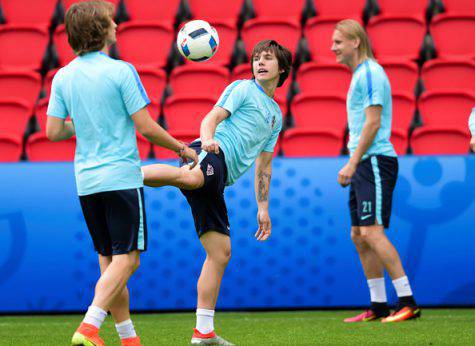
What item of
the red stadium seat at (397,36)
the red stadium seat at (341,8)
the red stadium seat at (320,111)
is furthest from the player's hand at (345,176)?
the red stadium seat at (341,8)

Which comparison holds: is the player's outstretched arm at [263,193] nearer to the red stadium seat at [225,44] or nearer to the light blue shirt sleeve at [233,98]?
the light blue shirt sleeve at [233,98]

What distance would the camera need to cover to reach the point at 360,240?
20.5 feet

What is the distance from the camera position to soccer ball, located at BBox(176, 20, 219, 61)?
17.3 ft

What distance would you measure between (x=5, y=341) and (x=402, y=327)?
2487mm

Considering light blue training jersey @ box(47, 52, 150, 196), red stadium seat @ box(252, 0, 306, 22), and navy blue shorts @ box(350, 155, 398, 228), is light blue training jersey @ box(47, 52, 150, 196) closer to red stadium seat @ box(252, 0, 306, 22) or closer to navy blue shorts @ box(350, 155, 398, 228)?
navy blue shorts @ box(350, 155, 398, 228)

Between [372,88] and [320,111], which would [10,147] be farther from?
[372,88]

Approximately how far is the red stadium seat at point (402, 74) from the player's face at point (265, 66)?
3885mm

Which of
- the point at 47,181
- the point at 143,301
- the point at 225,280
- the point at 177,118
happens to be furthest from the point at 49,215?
the point at 177,118

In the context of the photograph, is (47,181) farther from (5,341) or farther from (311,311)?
(311,311)

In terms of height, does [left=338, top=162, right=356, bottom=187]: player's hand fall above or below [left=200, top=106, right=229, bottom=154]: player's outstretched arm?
below

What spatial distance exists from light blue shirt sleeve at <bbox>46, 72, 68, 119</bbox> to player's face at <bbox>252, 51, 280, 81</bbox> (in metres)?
1.43

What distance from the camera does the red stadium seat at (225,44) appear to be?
30.6 feet

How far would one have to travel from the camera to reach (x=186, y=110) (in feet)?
Answer: 27.2

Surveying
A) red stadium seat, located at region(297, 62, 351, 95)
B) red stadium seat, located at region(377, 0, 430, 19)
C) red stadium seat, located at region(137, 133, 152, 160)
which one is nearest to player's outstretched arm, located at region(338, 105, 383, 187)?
red stadium seat, located at region(137, 133, 152, 160)
